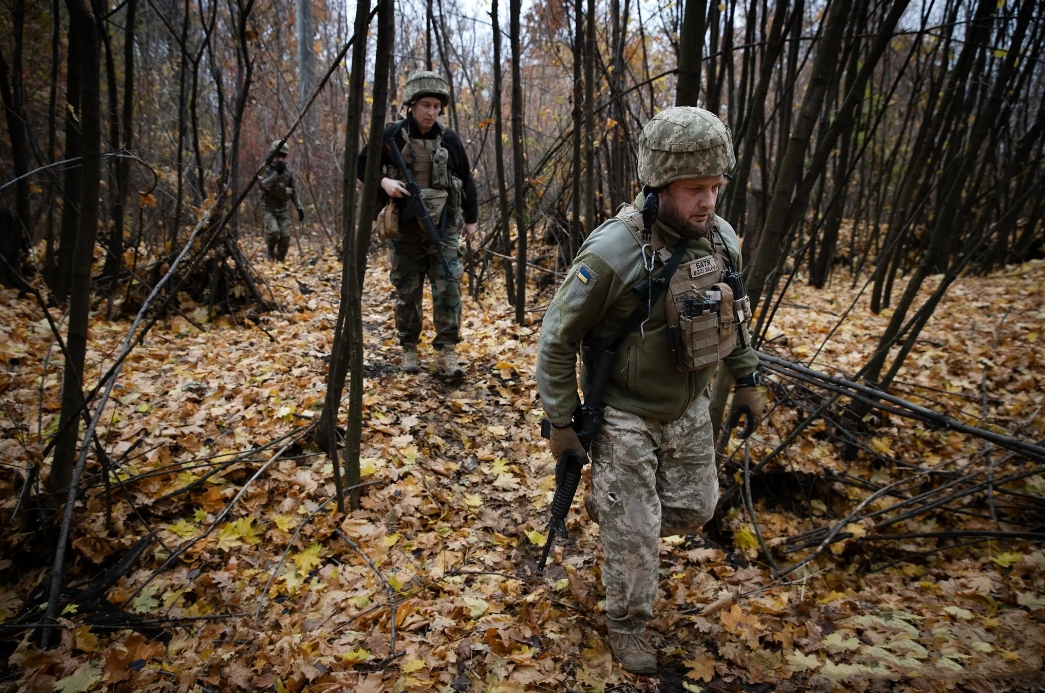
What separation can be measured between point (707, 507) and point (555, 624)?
0.81 metres

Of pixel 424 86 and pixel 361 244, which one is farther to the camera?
pixel 424 86

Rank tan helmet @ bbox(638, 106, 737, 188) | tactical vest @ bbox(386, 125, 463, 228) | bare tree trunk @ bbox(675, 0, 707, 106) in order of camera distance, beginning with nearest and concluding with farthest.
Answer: tan helmet @ bbox(638, 106, 737, 188)
bare tree trunk @ bbox(675, 0, 707, 106)
tactical vest @ bbox(386, 125, 463, 228)

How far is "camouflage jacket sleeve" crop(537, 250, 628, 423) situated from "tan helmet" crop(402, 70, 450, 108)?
99.8 inches

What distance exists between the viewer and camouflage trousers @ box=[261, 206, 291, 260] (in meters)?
8.86

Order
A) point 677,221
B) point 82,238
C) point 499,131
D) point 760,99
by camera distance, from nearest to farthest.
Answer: point 677,221 → point 82,238 → point 760,99 → point 499,131

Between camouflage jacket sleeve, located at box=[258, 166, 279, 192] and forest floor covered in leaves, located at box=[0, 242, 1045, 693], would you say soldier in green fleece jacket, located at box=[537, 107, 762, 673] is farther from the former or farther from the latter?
camouflage jacket sleeve, located at box=[258, 166, 279, 192]

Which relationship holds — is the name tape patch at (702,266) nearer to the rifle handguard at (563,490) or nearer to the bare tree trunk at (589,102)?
the rifle handguard at (563,490)

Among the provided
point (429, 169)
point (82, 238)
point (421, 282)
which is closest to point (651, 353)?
point (82, 238)

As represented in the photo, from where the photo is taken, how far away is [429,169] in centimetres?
409

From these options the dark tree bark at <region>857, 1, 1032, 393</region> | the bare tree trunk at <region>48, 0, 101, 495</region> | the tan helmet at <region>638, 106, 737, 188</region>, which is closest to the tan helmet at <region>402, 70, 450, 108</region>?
the bare tree trunk at <region>48, 0, 101, 495</region>

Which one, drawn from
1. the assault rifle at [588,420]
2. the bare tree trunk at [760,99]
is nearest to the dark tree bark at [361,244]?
the assault rifle at [588,420]

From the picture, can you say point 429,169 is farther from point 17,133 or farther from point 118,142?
point 17,133

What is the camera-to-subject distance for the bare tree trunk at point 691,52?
2406 millimetres

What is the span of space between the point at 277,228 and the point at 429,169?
5953mm
